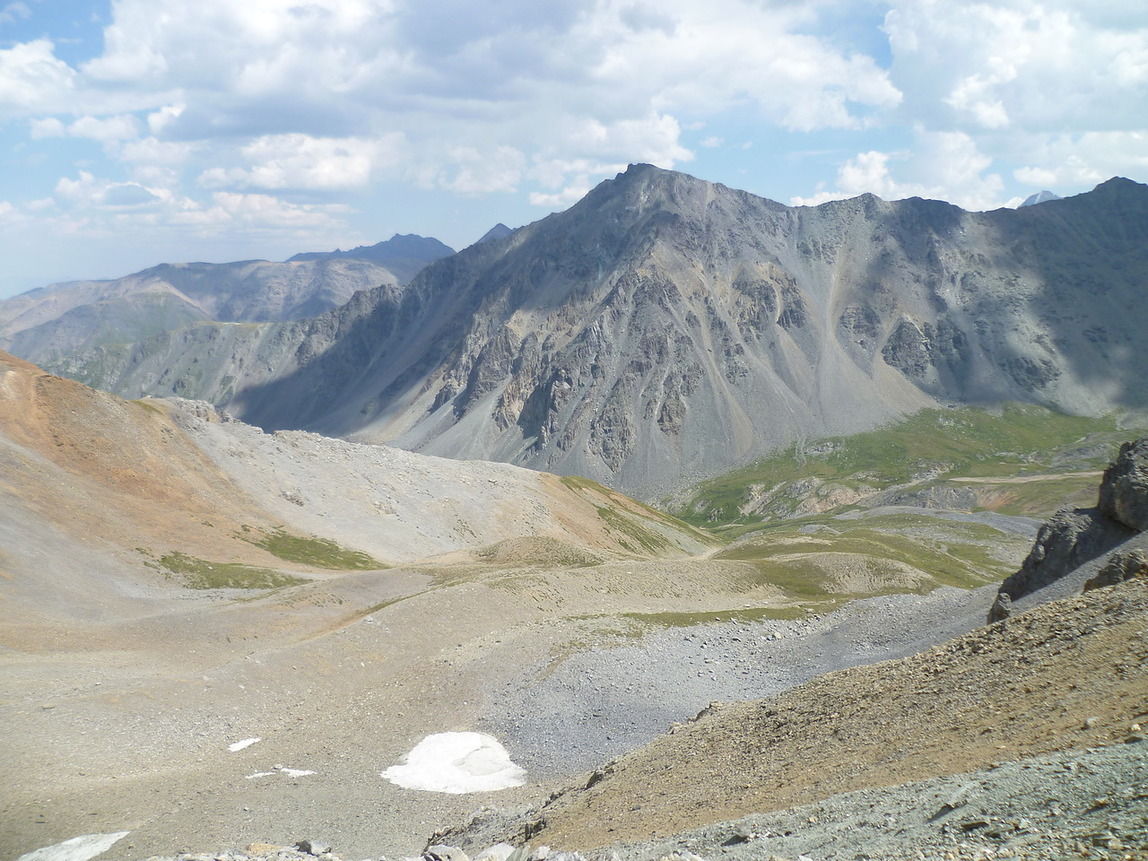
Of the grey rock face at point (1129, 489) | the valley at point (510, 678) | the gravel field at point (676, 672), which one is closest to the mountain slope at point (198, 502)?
the valley at point (510, 678)

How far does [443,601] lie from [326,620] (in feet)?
26.6

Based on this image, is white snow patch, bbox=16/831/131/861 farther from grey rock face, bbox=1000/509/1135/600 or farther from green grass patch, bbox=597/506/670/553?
green grass patch, bbox=597/506/670/553

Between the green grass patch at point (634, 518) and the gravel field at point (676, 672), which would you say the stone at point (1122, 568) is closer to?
the gravel field at point (676, 672)

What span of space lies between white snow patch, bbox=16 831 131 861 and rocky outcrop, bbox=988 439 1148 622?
37156 mm

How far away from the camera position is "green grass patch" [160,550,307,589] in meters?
66.6

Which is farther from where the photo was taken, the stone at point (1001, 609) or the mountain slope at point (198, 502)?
the mountain slope at point (198, 502)

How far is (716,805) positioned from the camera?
20828mm

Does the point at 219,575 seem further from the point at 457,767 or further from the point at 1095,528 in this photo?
the point at 1095,528

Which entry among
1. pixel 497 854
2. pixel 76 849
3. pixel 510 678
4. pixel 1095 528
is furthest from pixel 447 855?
pixel 1095 528

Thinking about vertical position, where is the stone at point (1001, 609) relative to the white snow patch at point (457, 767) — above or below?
above

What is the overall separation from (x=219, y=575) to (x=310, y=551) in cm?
1661

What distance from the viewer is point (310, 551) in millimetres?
85125

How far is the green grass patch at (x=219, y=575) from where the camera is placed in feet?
219

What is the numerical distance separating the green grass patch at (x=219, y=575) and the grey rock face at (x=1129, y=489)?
59.4 m
